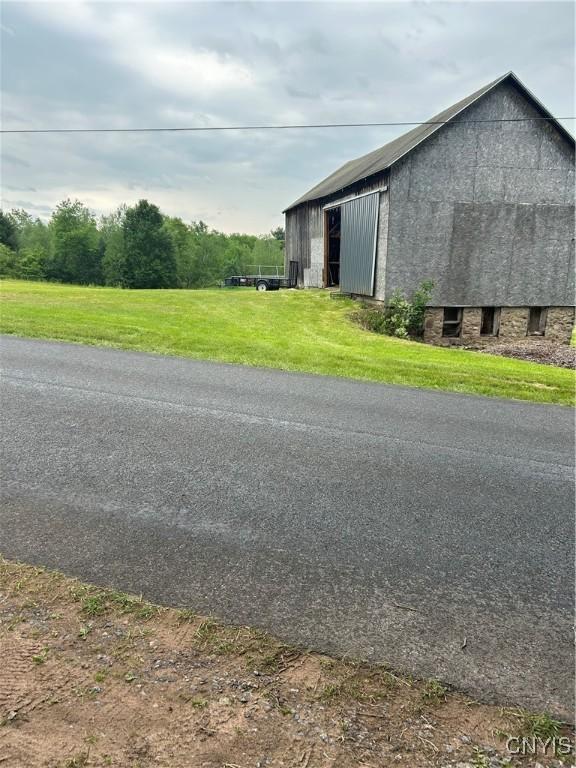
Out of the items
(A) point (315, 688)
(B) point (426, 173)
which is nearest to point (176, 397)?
(A) point (315, 688)

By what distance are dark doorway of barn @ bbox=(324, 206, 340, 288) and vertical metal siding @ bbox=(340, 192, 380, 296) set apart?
11.1 feet

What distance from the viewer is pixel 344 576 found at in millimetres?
3240

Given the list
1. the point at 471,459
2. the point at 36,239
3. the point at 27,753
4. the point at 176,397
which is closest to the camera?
the point at 27,753

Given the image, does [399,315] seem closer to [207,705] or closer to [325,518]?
[325,518]

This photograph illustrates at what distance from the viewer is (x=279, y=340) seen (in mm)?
13016

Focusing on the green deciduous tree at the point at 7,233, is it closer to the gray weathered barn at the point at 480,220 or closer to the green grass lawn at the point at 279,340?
the green grass lawn at the point at 279,340

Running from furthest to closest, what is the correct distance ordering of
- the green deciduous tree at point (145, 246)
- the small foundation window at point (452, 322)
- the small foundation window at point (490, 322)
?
1. the green deciduous tree at point (145, 246)
2. the small foundation window at point (490, 322)
3. the small foundation window at point (452, 322)

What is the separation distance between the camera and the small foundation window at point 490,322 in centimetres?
1970

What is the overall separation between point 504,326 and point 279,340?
11.9 metres

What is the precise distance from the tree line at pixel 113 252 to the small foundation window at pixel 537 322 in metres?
42.9

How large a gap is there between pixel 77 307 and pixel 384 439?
14.9 m

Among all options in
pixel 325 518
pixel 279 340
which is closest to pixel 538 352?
pixel 279 340

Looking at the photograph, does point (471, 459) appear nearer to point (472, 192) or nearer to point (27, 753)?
point (27, 753)

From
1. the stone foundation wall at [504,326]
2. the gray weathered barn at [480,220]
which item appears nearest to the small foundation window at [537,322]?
the gray weathered barn at [480,220]
